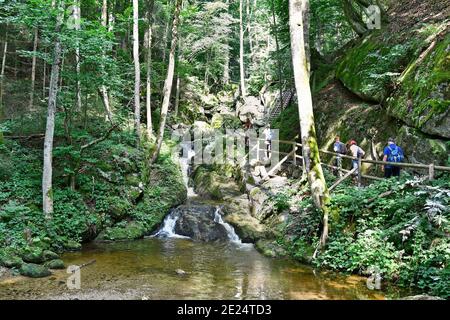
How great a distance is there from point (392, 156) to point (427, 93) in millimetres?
2256

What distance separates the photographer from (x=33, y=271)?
8727 millimetres

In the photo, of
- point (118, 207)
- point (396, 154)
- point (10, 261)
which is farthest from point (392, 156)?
point (10, 261)

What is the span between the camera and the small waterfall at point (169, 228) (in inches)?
542

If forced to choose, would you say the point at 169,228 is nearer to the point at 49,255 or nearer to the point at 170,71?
the point at 49,255

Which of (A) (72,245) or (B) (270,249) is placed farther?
(B) (270,249)

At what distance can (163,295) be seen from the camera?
308 inches

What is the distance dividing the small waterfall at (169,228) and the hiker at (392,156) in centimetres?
722

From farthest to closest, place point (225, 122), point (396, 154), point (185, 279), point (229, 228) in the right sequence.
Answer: point (225, 122), point (229, 228), point (396, 154), point (185, 279)

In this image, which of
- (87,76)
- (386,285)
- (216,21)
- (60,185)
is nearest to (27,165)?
(60,185)

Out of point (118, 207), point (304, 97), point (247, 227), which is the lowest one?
point (247, 227)

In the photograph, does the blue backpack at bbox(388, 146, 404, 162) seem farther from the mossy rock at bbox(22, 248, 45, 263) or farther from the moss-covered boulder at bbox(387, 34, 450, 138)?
the mossy rock at bbox(22, 248, 45, 263)

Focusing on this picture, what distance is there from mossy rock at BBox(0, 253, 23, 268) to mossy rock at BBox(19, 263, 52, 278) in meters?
0.28

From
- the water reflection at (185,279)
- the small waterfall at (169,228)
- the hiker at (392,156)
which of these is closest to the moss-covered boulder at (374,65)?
the hiker at (392,156)
